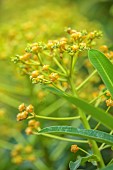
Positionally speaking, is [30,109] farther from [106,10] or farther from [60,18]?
[106,10]

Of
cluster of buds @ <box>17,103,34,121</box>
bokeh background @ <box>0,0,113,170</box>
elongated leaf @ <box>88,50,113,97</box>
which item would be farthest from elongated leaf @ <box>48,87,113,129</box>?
bokeh background @ <box>0,0,113,170</box>

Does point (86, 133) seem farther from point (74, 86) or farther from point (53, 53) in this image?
point (53, 53)

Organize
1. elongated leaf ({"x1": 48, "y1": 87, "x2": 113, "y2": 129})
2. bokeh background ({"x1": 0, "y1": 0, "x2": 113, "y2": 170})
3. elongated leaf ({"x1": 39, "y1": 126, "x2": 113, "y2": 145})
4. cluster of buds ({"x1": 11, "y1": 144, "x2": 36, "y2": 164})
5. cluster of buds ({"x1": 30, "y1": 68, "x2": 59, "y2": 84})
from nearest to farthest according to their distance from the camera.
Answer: elongated leaf ({"x1": 48, "y1": 87, "x2": 113, "y2": 129})
elongated leaf ({"x1": 39, "y1": 126, "x2": 113, "y2": 145})
cluster of buds ({"x1": 30, "y1": 68, "x2": 59, "y2": 84})
cluster of buds ({"x1": 11, "y1": 144, "x2": 36, "y2": 164})
bokeh background ({"x1": 0, "y1": 0, "x2": 113, "y2": 170})

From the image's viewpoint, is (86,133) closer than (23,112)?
Yes

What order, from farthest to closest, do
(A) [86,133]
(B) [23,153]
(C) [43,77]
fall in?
(B) [23,153]
(C) [43,77]
(A) [86,133]

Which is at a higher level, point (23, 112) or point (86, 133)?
point (23, 112)

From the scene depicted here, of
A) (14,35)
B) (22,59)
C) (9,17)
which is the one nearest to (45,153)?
(14,35)

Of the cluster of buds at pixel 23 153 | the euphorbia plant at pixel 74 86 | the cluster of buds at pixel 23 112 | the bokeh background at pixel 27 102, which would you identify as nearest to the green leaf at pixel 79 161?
the euphorbia plant at pixel 74 86

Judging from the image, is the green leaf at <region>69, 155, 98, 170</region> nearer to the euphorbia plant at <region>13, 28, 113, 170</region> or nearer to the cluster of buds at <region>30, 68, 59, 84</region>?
the euphorbia plant at <region>13, 28, 113, 170</region>

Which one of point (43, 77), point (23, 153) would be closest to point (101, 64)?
point (43, 77)

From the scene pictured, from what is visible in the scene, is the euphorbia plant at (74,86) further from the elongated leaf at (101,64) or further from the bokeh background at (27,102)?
the bokeh background at (27,102)

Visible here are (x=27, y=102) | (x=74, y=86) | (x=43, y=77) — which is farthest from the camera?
(x=27, y=102)
